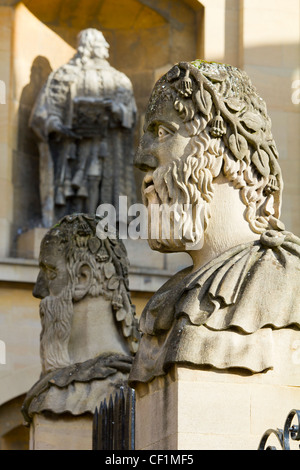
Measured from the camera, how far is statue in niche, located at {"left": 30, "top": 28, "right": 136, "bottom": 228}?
15078 mm

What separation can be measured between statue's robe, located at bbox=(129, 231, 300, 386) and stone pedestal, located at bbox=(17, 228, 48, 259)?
866 cm

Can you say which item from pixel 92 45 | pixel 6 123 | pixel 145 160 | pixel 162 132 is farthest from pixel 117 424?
Answer: pixel 92 45

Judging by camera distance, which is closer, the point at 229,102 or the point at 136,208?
the point at 229,102

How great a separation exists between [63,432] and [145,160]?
7.96 feet

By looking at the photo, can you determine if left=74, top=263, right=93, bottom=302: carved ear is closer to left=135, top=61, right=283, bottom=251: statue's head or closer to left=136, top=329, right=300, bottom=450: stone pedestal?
left=135, top=61, right=283, bottom=251: statue's head

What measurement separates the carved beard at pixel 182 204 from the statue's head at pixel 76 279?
7.63ft

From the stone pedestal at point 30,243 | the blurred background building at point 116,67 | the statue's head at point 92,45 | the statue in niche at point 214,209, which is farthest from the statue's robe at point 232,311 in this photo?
the statue's head at point 92,45

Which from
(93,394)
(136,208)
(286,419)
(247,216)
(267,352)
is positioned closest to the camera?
(286,419)

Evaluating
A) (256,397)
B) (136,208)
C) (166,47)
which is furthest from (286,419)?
(166,47)

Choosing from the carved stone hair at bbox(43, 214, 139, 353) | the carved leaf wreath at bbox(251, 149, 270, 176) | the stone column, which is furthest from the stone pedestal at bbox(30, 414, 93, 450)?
the stone column

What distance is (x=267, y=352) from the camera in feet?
18.3

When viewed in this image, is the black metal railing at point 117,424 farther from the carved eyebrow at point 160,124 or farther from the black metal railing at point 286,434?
the carved eyebrow at point 160,124

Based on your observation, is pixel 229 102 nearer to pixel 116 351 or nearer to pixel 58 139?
pixel 116 351
